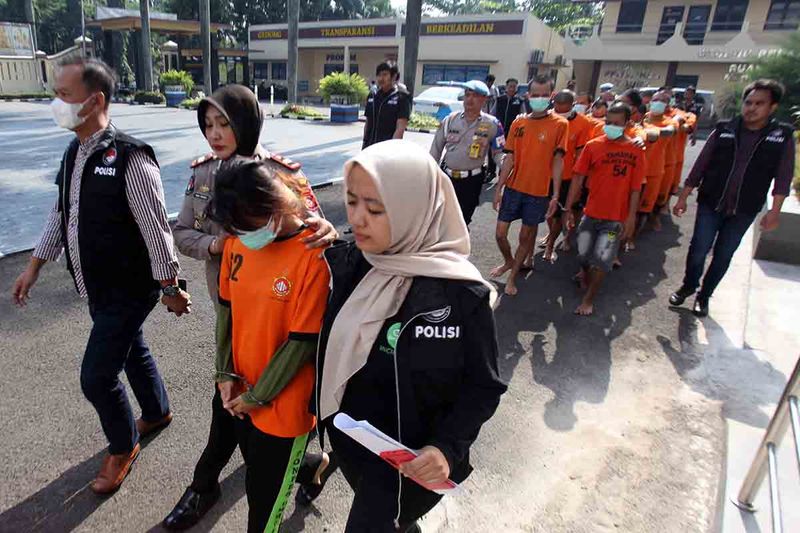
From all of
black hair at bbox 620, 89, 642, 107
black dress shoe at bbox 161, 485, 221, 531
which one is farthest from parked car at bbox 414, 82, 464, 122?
black dress shoe at bbox 161, 485, 221, 531

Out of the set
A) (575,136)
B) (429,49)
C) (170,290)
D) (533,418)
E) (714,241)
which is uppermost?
(429,49)

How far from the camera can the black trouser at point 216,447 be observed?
2164mm

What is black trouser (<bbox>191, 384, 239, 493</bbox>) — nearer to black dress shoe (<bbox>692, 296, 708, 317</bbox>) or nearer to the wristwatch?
the wristwatch

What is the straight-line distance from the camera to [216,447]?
2203 millimetres

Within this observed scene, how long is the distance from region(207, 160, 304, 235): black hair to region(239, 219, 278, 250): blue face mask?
17 mm

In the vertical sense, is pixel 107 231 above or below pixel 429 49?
below

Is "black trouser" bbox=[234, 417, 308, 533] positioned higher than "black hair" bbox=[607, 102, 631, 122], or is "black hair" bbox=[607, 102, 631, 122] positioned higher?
"black hair" bbox=[607, 102, 631, 122]

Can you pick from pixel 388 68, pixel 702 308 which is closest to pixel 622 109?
pixel 702 308

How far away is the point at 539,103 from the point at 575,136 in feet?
5.52

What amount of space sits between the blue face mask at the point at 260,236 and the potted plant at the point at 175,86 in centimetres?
2393

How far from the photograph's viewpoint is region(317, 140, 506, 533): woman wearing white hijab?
1437 millimetres

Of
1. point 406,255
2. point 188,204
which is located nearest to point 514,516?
point 406,255

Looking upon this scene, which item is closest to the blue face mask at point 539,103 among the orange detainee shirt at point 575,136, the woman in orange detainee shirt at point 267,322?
the orange detainee shirt at point 575,136

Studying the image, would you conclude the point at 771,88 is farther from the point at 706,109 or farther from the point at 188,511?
the point at 706,109
